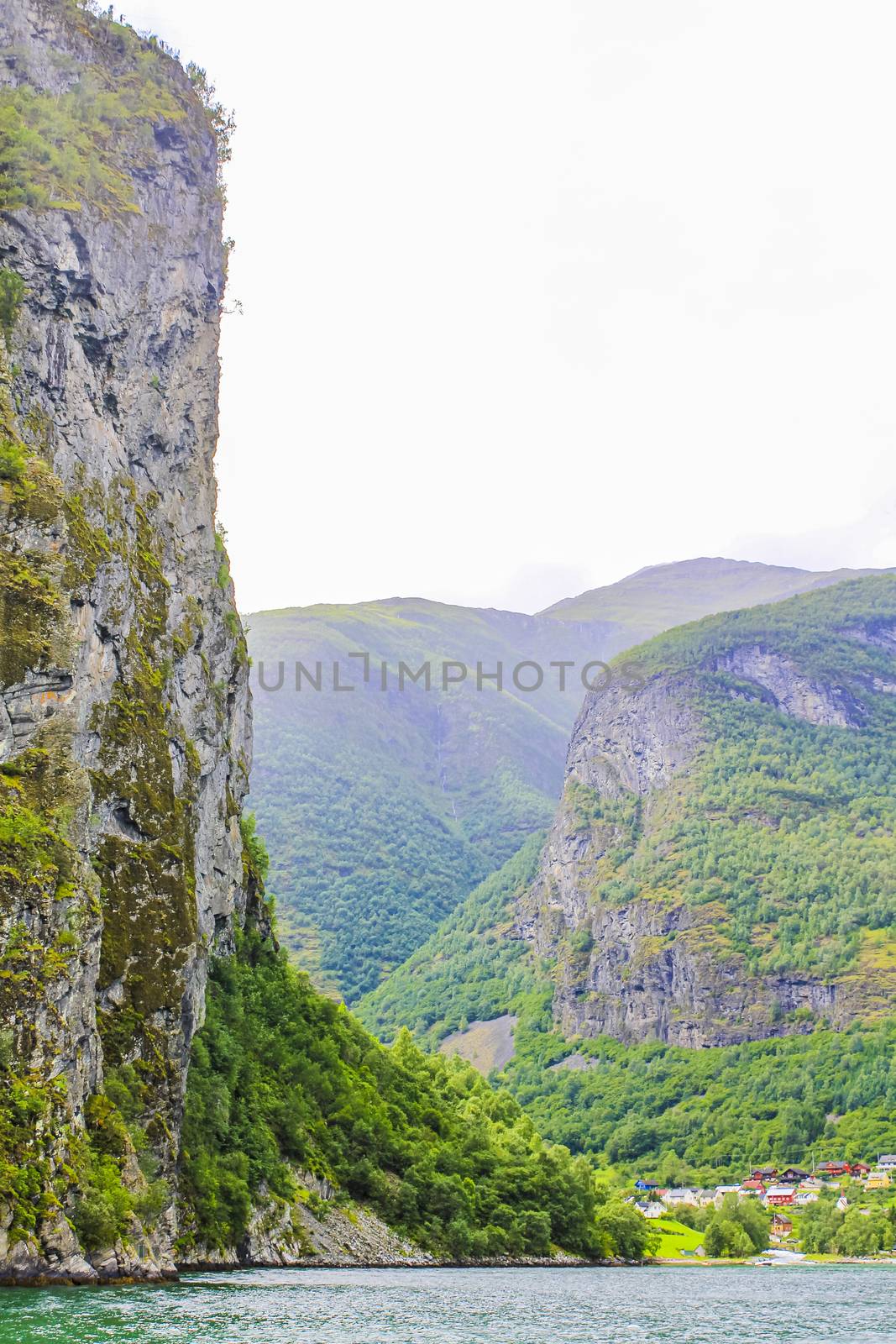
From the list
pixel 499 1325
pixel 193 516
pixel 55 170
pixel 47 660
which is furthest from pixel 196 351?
pixel 499 1325

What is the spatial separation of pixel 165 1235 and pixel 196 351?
186 feet

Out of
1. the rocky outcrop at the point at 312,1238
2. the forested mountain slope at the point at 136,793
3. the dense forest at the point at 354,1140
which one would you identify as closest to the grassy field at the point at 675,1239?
the dense forest at the point at 354,1140

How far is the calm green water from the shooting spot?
4934cm

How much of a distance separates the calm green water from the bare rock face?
4.28 meters

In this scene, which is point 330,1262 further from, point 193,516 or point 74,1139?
point 193,516

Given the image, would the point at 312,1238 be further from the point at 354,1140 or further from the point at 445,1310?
the point at 445,1310

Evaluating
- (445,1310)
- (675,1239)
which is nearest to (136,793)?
(445,1310)

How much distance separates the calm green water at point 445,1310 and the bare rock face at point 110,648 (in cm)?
428

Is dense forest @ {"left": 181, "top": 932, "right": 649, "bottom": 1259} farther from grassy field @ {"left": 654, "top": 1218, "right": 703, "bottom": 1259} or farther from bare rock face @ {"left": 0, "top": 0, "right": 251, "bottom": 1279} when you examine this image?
grassy field @ {"left": 654, "top": 1218, "right": 703, "bottom": 1259}

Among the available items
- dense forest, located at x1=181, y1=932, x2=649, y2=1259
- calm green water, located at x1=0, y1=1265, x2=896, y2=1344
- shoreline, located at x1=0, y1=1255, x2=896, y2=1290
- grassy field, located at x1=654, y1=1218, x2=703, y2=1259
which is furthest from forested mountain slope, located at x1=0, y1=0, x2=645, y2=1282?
grassy field, located at x1=654, y1=1218, x2=703, y2=1259

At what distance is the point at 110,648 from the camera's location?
72.4 m

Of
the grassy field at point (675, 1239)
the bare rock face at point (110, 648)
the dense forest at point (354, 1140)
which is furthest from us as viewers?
the grassy field at point (675, 1239)

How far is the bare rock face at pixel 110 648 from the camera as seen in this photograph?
188 ft

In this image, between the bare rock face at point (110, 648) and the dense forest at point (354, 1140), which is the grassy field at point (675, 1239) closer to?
the dense forest at point (354, 1140)
